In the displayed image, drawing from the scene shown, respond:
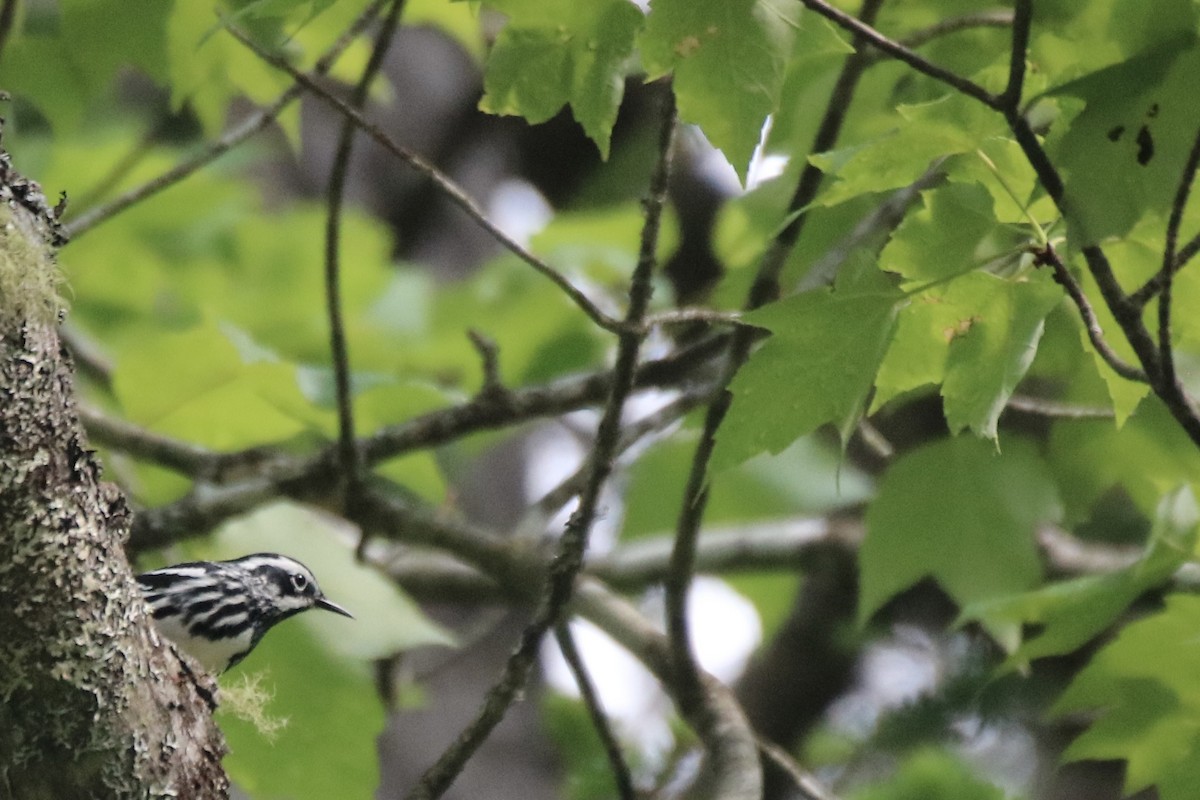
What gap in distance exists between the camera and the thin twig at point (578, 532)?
4.71 feet

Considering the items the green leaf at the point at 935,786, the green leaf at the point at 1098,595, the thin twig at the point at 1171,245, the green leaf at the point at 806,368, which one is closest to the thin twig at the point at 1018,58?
the thin twig at the point at 1171,245

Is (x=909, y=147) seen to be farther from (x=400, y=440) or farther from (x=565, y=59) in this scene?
(x=400, y=440)

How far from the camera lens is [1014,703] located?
2.88m

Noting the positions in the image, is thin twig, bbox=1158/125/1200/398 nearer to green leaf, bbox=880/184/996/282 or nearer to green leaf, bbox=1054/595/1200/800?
green leaf, bbox=880/184/996/282

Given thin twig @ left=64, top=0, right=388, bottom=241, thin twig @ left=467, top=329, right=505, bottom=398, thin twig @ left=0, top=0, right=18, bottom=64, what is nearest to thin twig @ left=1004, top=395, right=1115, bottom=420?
thin twig @ left=467, top=329, right=505, bottom=398

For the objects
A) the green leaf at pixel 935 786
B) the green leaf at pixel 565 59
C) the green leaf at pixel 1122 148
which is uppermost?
the green leaf at pixel 565 59

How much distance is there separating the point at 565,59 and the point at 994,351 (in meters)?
0.44

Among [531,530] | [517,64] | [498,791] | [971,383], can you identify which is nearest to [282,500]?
[531,530]

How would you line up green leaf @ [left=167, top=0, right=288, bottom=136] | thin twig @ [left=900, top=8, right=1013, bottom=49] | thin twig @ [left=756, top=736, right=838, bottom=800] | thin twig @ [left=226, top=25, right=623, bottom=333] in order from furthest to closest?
1. thin twig @ [left=756, top=736, right=838, bottom=800]
2. green leaf @ [left=167, top=0, right=288, bottom=136]
3. thin twig @ [left=900, top=8, right=1013, bottom=49]
4. thin twig @ [left=226, top=25, right=623, bottom=333]

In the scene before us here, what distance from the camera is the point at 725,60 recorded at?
1.12 metres

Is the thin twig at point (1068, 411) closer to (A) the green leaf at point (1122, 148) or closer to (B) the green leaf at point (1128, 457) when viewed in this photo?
(B) the green leaf at point (1128, 457)

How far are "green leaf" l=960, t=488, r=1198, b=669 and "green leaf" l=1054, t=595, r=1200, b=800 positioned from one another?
0.11 feet

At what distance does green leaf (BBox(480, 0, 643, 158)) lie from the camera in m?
1.22

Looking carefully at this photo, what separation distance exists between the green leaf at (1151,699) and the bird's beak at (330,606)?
0.92 m
